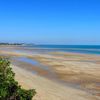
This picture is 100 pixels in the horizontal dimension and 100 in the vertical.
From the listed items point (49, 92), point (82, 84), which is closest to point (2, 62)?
point (49, 92)

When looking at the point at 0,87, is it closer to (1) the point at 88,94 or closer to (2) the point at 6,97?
(2) the point at 6,97

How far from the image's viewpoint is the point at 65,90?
16656 mm

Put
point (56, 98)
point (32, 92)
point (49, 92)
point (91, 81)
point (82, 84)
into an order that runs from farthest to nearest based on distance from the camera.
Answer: point (91, 81), point (82, 84), point (49, 92), point (56, 98), point (32, 92)

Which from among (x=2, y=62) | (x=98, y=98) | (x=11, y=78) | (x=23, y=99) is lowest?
(x=98, y=98)

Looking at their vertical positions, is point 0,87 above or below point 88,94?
above

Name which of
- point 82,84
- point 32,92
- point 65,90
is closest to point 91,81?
point 82,84

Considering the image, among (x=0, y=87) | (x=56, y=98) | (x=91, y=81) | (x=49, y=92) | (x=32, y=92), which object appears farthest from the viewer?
(x=91, y=81)

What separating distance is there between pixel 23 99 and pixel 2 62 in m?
1.75

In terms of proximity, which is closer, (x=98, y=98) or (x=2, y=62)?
(x=2, y=62)

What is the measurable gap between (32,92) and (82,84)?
9563 millimetres

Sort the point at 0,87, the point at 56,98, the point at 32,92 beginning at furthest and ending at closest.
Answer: the point at 56,98 → the point at 32,92 → the point at 0,87

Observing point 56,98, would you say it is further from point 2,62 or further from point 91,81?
point 91,81

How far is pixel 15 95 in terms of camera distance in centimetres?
1038

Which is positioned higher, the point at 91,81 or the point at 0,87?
the point at 0,87
